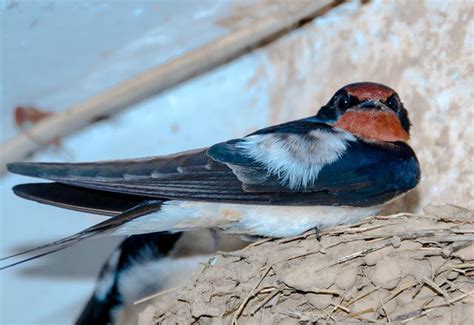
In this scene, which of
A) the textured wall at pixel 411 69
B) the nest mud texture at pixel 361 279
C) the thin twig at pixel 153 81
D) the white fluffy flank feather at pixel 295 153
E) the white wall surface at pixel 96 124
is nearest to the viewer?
the nest mud texture at pixel 361 279

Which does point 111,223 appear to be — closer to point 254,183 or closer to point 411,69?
point 254,183

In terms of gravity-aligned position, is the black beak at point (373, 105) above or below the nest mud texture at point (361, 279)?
above

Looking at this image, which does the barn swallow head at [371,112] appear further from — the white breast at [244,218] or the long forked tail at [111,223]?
the long forked tail at [111,223]

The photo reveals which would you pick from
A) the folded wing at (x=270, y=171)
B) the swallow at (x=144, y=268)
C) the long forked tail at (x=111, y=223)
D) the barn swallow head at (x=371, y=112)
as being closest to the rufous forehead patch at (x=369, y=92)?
the barn swallow head at (x=371, y=112)

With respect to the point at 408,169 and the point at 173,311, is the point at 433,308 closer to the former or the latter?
the point at 408,169

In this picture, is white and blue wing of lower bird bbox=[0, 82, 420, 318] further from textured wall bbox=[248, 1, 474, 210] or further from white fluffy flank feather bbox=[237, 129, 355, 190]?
textured wall bbox=[248, 1, 474, 210]

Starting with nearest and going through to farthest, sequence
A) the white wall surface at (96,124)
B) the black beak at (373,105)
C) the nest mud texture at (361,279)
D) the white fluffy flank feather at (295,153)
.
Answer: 1. the nest mud texture at (361,279)
2. the white fluffy flank feather at (295,153)
3. the black beak at (373,105)
4. the white wall surface at (96,124)

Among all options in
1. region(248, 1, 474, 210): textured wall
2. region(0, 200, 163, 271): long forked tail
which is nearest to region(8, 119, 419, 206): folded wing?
region(0, 200, 163, 271): long forked tail

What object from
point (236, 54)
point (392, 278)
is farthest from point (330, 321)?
point (236, 54)
